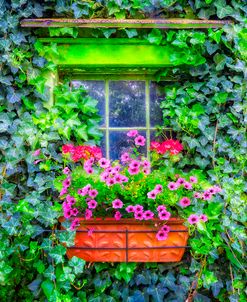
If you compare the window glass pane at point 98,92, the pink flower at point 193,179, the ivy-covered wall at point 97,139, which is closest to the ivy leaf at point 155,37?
the ivy-covered wall at point 97,139

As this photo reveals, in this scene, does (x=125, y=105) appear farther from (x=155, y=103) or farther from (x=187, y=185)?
(x=187, y=185)

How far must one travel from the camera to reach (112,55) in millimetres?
3234

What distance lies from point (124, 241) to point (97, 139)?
26.8 inches

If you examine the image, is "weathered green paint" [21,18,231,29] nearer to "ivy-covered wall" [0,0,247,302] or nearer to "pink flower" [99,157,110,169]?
"ivy-covered wall" [0,0,247,302]

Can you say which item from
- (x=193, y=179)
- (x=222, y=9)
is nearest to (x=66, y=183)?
(x=193, y=179)

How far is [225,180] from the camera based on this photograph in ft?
10.2

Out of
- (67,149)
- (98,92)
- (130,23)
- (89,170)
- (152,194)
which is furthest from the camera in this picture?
(98,92)

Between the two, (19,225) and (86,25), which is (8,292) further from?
(86,25)

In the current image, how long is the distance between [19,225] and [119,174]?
0.62 m

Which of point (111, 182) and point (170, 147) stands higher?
point (170, 147)

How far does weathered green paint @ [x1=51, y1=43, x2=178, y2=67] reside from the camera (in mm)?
3219

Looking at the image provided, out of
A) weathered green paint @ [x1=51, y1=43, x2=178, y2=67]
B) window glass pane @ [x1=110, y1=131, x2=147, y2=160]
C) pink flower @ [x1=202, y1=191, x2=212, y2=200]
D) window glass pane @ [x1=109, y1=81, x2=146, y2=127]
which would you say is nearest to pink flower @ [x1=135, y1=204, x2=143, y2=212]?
pink flower @ [x1=202, y1=191, x2=212, y2=200]

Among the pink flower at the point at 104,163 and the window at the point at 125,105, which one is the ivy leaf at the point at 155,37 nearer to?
the window at the point at 125,105

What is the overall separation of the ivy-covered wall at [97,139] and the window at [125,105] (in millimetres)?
136
